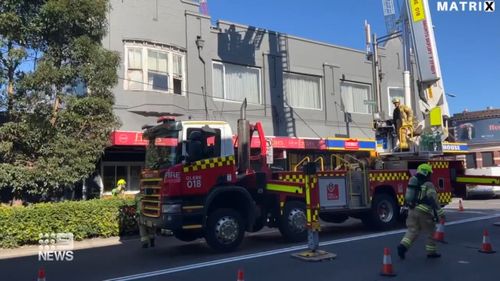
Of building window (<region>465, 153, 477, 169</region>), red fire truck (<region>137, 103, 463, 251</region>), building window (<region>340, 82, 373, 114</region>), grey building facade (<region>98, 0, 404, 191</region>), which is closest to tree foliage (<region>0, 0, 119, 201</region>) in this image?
grey building facade (<region>98, 0, 404, 191</region>)

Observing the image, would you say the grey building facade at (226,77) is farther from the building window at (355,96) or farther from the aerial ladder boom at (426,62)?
the aerial ladder boom at (426,62)

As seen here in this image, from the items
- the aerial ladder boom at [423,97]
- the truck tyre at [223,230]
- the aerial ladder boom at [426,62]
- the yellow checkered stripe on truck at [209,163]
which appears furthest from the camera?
the aerial ladder boom at [426,62]

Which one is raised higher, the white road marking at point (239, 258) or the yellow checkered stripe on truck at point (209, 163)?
the yellow checkered stripe on truck at point (209, 163)

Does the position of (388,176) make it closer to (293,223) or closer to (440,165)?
(440,165)

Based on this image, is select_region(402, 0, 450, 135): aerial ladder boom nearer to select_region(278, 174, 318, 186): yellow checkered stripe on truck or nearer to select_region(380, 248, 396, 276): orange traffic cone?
select_region(278, 174, 318, 186): yellow checkered stripe on truck

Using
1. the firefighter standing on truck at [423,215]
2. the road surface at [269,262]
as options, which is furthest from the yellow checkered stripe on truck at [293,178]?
the firefighter standing on truck at [423,215]

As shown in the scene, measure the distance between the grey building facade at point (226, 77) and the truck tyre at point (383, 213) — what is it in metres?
6.27

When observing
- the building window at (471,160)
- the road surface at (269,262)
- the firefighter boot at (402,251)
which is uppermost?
the building window at (471,160)

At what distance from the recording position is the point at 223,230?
10328mm

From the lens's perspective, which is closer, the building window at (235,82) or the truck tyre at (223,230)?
the truck tyre at (223,230)

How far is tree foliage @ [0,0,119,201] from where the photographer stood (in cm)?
1275

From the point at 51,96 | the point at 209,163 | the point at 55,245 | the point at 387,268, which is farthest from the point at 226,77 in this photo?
the point at 387,268

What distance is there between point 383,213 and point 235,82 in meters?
9.60

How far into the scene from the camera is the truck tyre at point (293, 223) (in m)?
11.4
